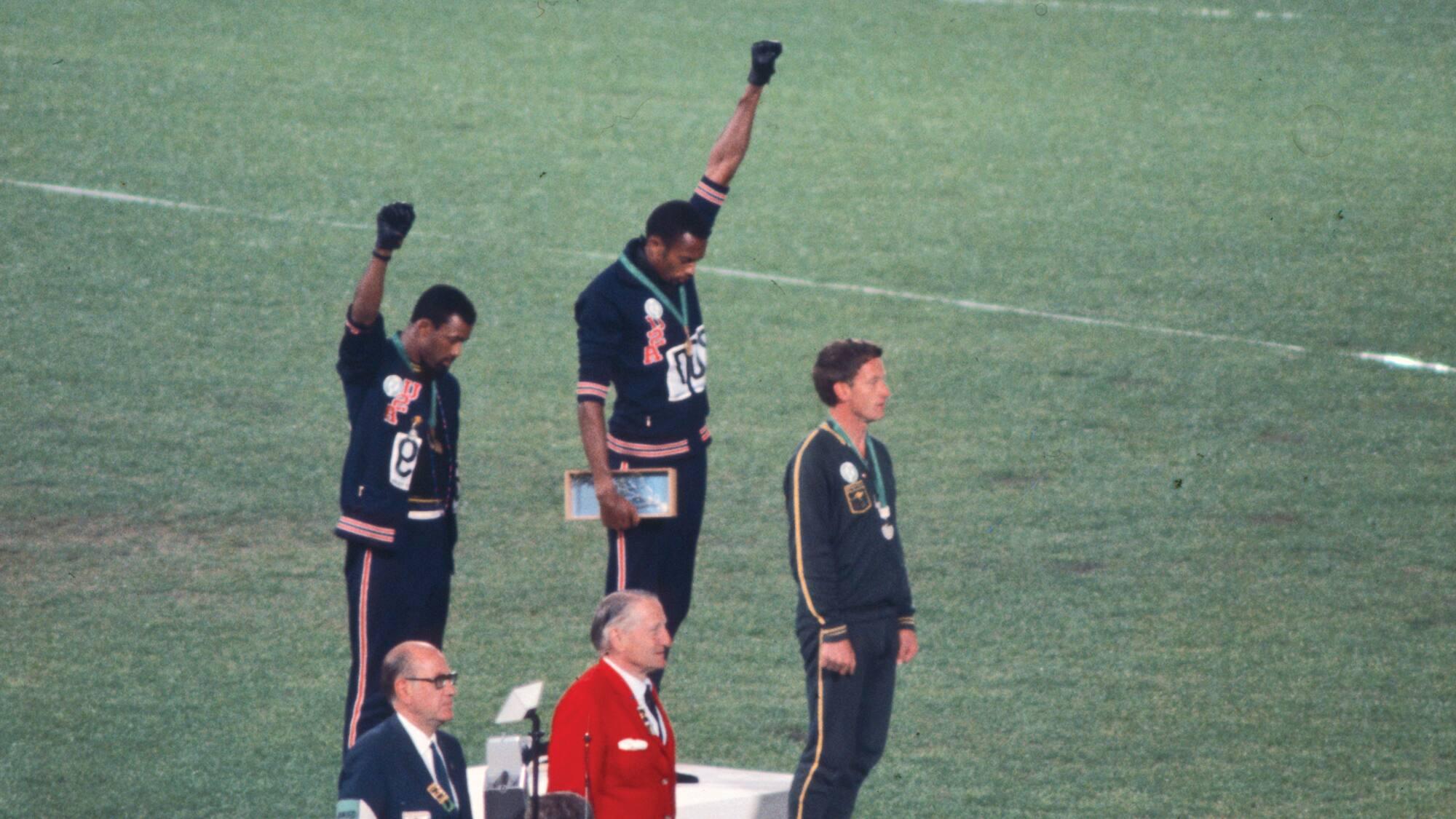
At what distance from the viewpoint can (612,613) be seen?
5.46 meters

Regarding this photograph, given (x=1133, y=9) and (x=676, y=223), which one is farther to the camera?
(x=1133, y=9)

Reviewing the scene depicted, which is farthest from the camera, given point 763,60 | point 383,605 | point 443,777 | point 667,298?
point 763,60

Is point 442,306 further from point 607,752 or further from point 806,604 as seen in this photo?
point 607,752

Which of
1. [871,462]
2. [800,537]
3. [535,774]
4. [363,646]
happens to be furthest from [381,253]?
[535,774]

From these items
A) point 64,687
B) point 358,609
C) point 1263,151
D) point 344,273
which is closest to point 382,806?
point 358,609

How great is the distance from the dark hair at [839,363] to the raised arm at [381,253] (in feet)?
4.52

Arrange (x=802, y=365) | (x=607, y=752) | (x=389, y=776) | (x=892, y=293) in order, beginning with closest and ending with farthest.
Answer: (x=389, y=776), (x=607, y=752), (x=802, y=365), (x=892, y=293)

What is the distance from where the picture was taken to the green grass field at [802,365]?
8148mm

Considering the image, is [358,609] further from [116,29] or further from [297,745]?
[116,29]

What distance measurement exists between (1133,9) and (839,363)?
15081 millimetres

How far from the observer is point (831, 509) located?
20.3ft

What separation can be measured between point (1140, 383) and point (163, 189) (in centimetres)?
756

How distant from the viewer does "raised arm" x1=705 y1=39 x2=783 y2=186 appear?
23.8ft

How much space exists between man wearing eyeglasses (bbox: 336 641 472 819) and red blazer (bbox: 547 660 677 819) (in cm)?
31
